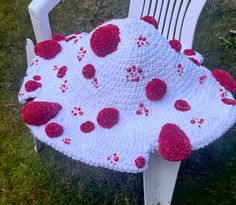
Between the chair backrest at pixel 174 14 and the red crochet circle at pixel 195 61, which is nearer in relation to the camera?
the red crochet circle at pixel 195 61

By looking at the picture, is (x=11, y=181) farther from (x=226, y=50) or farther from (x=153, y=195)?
(x=226, y=50)

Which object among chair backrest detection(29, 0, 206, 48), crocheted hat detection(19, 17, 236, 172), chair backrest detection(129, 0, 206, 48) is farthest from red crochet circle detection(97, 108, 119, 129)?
chair backrest detection(129, 0, 206, 48)

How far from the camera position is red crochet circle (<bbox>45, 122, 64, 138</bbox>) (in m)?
1.48

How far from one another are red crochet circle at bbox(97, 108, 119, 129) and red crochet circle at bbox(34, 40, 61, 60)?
0.32 meters

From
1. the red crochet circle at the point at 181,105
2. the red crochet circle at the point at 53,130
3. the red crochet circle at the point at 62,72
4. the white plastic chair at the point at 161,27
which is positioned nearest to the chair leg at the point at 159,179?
the white plastic chair at the point at 161,27

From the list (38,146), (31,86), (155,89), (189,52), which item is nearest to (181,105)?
(155,89)

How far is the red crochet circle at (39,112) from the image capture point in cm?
150

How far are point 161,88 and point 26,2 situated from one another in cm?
143

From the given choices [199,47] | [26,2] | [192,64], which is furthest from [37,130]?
[26,2]

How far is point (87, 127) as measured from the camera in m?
1.49

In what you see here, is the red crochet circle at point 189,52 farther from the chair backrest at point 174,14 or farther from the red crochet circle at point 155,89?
the red crochet circle at point 155,89

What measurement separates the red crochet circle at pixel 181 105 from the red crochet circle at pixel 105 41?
0.24 metres

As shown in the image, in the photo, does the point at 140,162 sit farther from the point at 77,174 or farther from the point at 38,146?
the point at 38,146

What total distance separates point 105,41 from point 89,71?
0.33 feet
